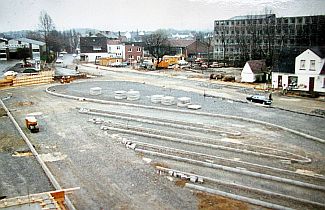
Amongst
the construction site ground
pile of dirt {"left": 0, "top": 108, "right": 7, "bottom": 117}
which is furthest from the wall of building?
pile of dirt {"left": 0, "top": 108, "right": 7, "bottom": 117}

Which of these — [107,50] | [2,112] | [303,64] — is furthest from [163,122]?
[107,50]

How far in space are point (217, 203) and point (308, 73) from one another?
14815 millimetres

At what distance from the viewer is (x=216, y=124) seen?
532 inches

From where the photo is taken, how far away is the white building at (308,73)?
63.5ft

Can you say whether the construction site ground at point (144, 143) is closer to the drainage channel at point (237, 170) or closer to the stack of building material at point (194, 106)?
the drainage channel at point (237, 170)

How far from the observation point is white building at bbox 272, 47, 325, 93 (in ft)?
63.5

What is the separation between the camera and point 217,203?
7273mm

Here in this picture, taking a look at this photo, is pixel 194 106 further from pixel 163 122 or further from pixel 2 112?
pixel 2 112

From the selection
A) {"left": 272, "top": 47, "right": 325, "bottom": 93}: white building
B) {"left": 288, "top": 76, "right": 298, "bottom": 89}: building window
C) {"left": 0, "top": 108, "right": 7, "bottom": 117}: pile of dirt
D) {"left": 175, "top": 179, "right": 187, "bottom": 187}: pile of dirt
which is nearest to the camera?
{"left": 175, "top": 179, "right": 187, "bottom": 187}: pile of dirt

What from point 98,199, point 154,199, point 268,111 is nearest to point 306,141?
point 268,111

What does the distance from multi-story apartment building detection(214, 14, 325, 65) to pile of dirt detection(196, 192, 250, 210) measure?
19.5 m

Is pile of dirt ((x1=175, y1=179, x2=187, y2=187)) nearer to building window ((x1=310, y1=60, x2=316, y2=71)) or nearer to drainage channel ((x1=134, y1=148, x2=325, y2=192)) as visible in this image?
drainage channel ((x1=134, y1=148, x2=325, y2=192))

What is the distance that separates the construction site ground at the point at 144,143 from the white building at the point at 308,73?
1.90m

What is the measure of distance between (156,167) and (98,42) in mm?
42223
